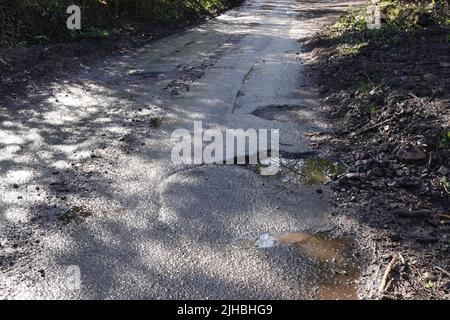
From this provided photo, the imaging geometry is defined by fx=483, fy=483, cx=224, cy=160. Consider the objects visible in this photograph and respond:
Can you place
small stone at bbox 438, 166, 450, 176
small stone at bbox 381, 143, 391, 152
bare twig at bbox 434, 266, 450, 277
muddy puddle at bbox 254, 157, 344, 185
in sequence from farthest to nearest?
small stone at bbox 381, 143, 391, 152
muddy puddle at bbox 254, 157, 344, 185
small stone at bbox 438, 166, 450, 176
bare twig at bbox 434, 266, 450, 277

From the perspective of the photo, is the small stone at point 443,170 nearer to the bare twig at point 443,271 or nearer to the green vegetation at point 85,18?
the bare twig at point 443,271

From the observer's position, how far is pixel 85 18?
14.4 meters

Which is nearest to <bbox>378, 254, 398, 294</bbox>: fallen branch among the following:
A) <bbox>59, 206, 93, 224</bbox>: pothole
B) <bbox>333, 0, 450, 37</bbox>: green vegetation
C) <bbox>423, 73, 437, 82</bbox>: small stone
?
<bbox>59, 206, 93, 224</bbox>: pothole

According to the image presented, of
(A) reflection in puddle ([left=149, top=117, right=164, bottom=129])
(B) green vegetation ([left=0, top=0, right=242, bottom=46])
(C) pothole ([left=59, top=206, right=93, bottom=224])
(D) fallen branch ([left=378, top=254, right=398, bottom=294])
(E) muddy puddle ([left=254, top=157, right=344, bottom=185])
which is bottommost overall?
(C) pothole ([left=59, top=206, right=93, bottom=224])

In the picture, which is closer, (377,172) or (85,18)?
(377,172)

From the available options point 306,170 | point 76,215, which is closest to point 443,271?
point 306,170

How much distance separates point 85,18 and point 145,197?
11.0m

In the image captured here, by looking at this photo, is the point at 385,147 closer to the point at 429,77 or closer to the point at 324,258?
the point at 324,258

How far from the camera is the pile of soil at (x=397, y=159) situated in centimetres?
382

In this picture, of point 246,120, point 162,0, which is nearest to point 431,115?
point 246,120

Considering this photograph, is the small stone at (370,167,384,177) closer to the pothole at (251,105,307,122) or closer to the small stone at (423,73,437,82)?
the pothole at (251,105,307,122)

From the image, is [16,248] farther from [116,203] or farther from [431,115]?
[431,115]

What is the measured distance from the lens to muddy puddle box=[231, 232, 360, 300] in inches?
141

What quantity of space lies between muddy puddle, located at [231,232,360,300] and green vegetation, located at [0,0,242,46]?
31.6 feet
